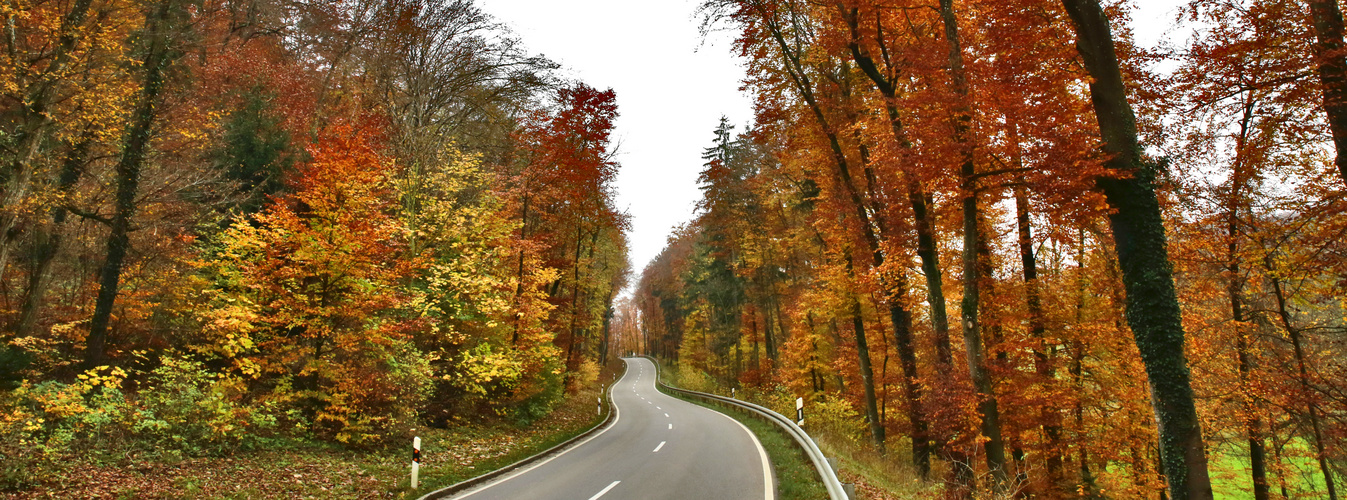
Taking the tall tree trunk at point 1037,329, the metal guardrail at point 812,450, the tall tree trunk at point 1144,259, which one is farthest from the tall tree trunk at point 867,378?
the tall tree trunk at point 1144,259

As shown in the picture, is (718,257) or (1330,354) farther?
(718,257)

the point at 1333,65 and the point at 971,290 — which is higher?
the point at 1333,65

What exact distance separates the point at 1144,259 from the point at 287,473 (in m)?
12.9

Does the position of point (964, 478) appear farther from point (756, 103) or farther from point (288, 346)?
point (288, 346)

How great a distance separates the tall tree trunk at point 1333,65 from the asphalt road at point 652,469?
9.25 metres

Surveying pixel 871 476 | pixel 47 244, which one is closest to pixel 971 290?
pixel 871 476

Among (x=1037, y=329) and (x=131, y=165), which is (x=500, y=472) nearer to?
(x=131, y=165)

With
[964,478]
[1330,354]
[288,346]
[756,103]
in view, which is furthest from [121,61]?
[1330,354]

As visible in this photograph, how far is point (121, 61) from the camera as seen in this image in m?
10.5

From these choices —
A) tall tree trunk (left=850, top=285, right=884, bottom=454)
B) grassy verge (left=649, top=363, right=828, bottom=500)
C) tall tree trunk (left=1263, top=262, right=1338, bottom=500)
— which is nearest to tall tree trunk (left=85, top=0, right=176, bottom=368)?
grassy verge (left=649, top=363, right=828, bottom=500)

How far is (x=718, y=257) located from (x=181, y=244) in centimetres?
2132

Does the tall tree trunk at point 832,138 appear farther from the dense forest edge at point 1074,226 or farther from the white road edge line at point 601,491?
the white road edge line at point 601,491

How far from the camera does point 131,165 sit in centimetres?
986

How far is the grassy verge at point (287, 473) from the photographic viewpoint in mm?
6762
